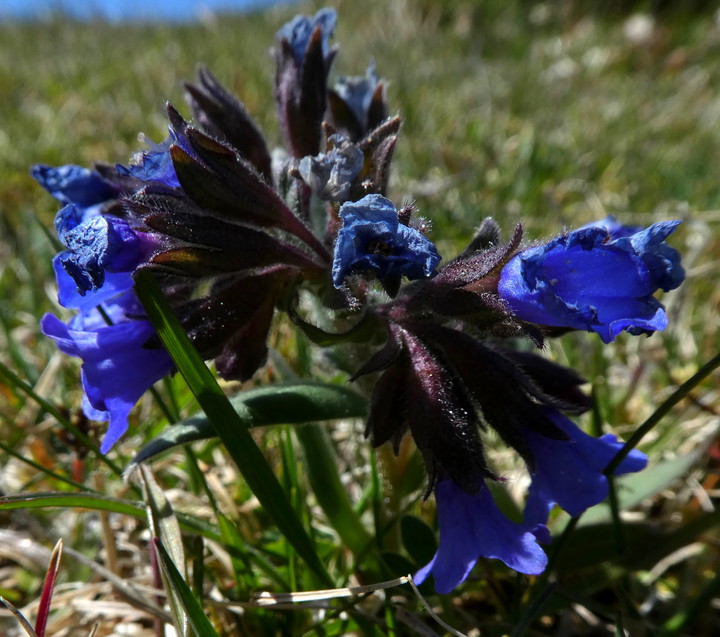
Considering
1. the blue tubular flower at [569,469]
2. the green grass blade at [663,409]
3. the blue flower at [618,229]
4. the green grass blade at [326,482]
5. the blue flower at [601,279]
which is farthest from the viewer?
the green grass blade at [326,482]

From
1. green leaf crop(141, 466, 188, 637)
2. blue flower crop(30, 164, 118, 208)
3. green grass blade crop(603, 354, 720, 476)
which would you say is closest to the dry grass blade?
green leaf crop(141, 466, 188, 637)

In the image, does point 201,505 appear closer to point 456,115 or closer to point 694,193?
point 694,193

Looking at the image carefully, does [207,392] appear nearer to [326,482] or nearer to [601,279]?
[326,482]

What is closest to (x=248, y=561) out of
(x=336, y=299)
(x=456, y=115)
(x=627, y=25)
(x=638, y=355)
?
(x=336, y=299)

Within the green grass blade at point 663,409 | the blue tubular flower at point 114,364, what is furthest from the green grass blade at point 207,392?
the green grass blade at point 663,409

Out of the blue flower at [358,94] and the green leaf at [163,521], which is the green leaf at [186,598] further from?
the blue flower at [358,94]

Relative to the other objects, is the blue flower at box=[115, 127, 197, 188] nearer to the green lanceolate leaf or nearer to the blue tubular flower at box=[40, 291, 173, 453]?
the blue tubular flower at box=[40, 291, 173, 453]

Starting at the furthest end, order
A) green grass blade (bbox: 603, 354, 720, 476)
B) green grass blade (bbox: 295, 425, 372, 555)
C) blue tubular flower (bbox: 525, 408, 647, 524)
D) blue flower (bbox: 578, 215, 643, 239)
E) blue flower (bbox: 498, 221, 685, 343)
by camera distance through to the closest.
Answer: green grass blade (bbox: 295, 425, 372, 555)
blue flower (bbox: 578, 215, 643, 239)
blue tubular flower (bbox: 525, 408, 647, 524)
green grass blade (bbox: 603, 354, 720, 476)
blue flower (bbox: 498, 221, 685, 343)
